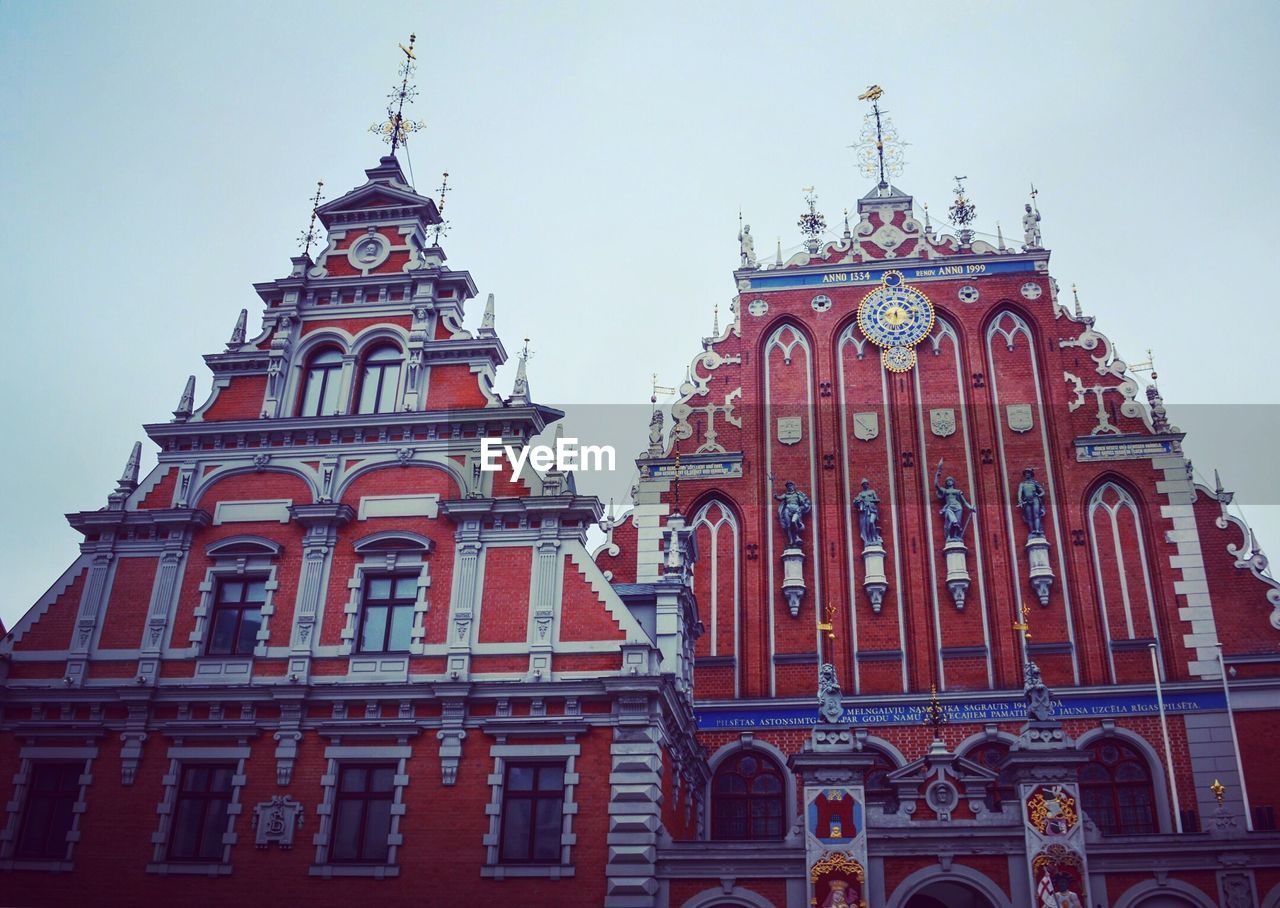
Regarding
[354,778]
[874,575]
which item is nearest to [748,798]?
[874,575]

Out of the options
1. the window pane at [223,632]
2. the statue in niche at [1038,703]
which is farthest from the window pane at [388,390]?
the statue in niche at [1038,703]

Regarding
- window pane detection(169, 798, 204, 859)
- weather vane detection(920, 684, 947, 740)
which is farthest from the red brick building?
weather vane detection(920, 684, 947, 740)

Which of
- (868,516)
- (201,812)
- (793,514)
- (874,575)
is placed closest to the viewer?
(201,812)

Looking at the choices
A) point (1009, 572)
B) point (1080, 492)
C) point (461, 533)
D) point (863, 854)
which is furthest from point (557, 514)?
point (1080, 492)

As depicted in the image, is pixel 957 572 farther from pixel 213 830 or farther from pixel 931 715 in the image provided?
pixel 213 830

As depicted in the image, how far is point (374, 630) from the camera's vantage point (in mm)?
21984

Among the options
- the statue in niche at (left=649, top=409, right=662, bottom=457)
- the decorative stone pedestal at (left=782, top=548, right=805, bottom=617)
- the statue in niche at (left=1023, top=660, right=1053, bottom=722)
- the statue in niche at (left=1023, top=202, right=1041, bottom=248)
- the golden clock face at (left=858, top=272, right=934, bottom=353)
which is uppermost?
the statue in niche at (left=1023, top=202, right=1041, bottom=248)

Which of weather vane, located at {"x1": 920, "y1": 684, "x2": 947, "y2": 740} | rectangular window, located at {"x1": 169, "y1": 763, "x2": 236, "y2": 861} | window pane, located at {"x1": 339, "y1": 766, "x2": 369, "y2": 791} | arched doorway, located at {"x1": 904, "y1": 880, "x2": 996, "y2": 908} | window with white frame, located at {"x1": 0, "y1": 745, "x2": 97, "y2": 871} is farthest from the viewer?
weather vane, located at {"x1": 920, "y1": 684, "x2": 947, "y2": 740}

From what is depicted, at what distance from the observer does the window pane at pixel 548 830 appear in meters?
19.5

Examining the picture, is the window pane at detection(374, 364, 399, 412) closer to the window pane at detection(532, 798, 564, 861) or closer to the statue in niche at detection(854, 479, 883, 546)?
the window pane at detection(532, 798, 564, 861)

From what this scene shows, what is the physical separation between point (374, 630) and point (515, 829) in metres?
4.64

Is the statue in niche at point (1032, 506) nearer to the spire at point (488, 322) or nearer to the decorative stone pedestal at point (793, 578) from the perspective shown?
the decorative stone pedestal at point (793, 578)

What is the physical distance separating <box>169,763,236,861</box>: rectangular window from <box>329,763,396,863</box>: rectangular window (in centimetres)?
207

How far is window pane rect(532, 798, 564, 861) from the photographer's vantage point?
1953 centimetres
